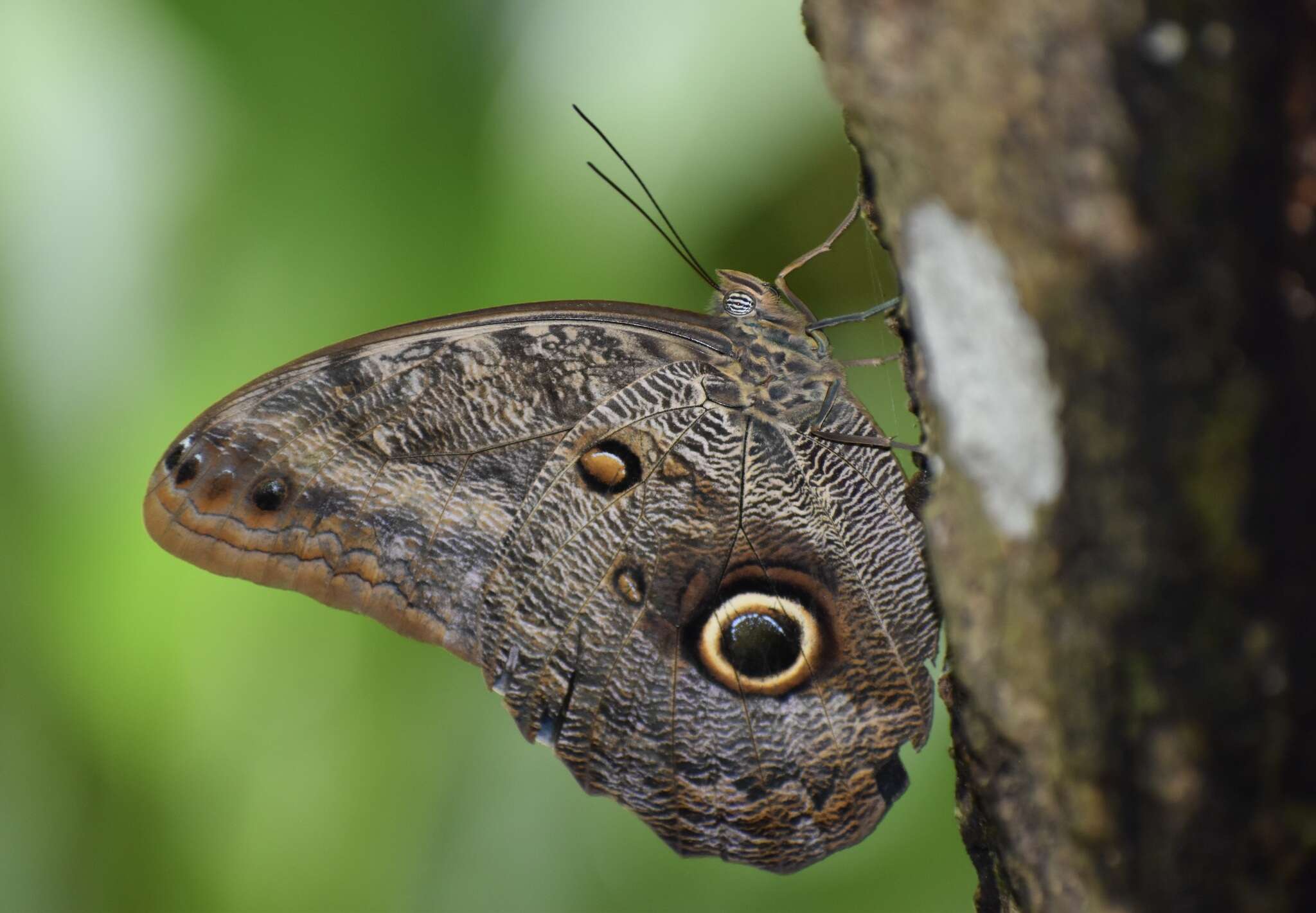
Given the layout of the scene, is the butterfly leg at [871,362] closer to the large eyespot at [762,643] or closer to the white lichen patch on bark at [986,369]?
the large eyespot at [762,643]

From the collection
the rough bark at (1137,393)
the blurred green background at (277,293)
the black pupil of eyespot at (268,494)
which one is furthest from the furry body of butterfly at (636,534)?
the rough bark at (1137,393)

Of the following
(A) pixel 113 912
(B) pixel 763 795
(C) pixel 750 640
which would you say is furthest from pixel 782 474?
(A) pixel 113 912

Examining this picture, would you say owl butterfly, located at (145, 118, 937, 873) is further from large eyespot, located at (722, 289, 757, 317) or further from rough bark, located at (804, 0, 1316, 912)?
rough bark, located at (804, 0, 1316, 912)

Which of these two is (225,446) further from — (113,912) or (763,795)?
(113,912)

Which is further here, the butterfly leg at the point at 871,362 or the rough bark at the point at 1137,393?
the butterfly leg at the point at 871,362

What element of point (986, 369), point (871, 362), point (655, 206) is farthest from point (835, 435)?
point (986, 369)

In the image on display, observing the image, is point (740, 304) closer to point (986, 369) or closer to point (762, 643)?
point (762, 643)

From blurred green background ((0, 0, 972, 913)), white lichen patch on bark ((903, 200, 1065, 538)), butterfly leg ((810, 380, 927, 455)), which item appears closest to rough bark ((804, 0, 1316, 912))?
white lichen patch on bark ((903, 200, 1065, 538))

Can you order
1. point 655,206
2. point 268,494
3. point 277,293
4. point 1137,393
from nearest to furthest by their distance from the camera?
1. point 1137,393
2. point 268,494
3. point 655,206
4. point 277,293
